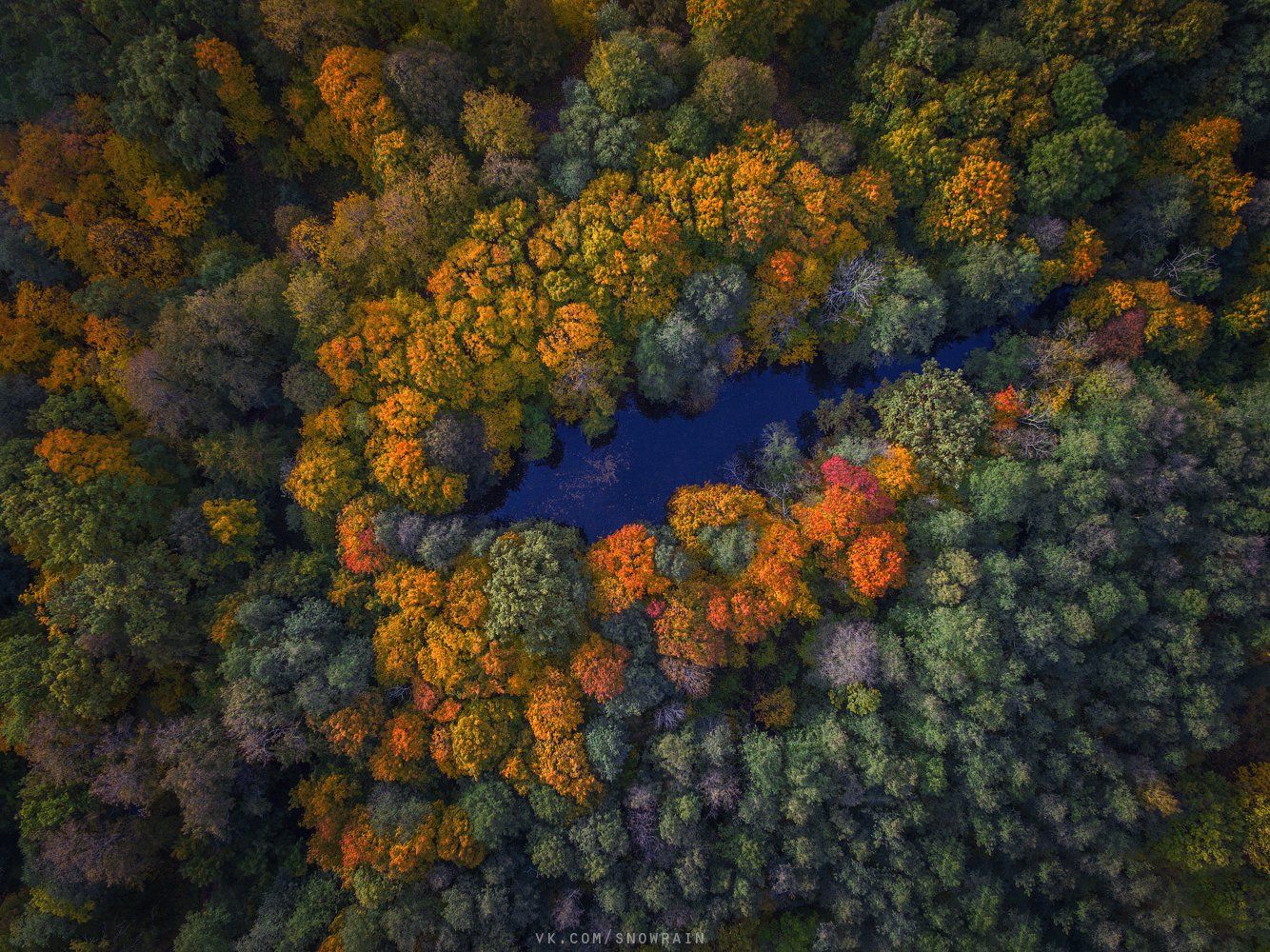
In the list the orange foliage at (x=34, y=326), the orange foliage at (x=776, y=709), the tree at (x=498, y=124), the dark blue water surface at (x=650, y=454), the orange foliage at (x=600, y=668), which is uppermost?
the orange foliage at (x=34, y=326)

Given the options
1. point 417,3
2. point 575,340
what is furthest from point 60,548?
point 417,3

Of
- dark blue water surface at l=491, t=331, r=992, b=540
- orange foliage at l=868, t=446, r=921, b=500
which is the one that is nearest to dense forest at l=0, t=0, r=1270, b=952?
orange foliage at l=868, t=446, r=921, b=500

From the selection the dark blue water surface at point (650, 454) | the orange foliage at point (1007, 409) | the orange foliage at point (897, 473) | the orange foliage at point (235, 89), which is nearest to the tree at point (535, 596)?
the dark blue water surface at point (650, 454)

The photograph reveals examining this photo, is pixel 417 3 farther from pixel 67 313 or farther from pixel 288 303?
pixel 67 313

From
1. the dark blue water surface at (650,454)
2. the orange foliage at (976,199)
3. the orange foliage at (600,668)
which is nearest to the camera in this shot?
the orange foliage at (600,668)

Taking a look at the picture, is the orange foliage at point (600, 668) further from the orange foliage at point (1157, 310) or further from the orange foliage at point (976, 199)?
the orange foliage at point (1157, 310)

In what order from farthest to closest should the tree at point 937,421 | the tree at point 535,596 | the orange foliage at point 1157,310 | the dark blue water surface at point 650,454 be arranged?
1. the dark blue water surface at point 650,454
2. the orange foliage at point 1157,310
3. the tree at point 937,421
4. the tree at point 535,596

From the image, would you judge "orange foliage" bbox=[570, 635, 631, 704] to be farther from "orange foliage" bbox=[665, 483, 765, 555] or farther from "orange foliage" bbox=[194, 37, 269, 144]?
"orange foliage" bbox=[194, 37, 269, 144]
